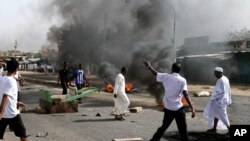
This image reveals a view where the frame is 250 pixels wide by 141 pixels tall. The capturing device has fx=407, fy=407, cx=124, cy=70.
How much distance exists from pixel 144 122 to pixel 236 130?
17.0ft

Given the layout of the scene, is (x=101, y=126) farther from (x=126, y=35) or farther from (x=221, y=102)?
(x=126, y=35)

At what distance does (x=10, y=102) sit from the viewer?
6383 millimetres

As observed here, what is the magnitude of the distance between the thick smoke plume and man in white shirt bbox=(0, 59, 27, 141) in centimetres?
1326

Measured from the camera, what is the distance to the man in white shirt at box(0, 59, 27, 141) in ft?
20.6

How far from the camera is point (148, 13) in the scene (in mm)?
33188

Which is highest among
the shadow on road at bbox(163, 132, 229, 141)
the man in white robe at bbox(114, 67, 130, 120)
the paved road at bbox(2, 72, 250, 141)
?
the man in white robe at bbox(114, 67, 130, 120)

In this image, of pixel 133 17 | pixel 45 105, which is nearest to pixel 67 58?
pixel 133 17

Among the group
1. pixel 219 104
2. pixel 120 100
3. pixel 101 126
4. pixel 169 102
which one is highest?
pixel 169 102

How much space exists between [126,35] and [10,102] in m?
30.8

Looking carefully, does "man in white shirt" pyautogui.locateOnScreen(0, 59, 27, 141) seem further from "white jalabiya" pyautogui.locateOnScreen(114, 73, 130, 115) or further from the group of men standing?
"white jalabiya" pyautogui.locateOnScreen(114, 73, 130, 115)

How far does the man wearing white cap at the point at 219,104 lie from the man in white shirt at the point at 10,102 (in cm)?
444

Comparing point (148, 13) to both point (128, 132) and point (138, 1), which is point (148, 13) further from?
point (128, 132)

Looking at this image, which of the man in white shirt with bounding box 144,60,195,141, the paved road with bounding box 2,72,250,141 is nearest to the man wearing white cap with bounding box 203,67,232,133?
the paved road with bounding box 2,72,250,141

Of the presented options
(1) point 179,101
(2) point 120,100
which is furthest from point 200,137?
(2) point 120,100
